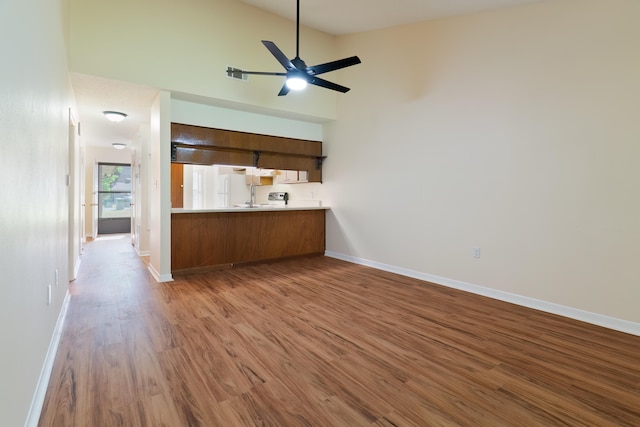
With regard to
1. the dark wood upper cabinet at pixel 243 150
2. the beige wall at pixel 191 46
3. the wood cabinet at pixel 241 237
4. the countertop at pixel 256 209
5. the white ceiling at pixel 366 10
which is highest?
the white ceiling at pixel 366 10

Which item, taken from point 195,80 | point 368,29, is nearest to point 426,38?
point 368,29

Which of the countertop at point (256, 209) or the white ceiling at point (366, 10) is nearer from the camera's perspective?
the white ceiling at point (366, 10)

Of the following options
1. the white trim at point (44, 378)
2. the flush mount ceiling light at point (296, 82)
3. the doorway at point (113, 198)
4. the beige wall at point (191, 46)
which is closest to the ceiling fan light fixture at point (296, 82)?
the flush mount ceiling light at point (296, 82)

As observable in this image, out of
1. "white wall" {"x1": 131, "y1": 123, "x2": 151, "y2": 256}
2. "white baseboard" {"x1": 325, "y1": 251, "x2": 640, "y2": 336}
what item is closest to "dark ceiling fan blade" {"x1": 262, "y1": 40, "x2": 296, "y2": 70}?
"white baseboard" {"x1": 325, "y1": 251, "x2": 640, "y2": 336}

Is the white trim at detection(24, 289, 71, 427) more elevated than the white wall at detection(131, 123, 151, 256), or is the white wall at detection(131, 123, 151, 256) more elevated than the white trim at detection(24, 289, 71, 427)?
the white wall at detection(131, 123, 151, 256)

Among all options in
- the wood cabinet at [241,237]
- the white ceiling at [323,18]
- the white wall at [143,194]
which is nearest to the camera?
the white ceiling at [323,18]

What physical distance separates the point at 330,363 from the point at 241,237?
3222 millimetres

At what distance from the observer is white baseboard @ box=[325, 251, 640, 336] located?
2.87 meters

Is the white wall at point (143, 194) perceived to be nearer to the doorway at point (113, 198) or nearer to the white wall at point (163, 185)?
the white wall at point (163, 185)

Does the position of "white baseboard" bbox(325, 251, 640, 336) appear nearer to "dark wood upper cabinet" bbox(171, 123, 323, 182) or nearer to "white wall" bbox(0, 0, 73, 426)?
"dark wood upper cabinet" bbox(171, 123, 323, 182)

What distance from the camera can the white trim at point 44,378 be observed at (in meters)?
1.58

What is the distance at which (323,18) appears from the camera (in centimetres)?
467

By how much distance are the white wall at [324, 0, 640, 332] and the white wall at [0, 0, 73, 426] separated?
12.7ft

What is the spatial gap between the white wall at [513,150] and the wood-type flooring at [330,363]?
0.53 m
